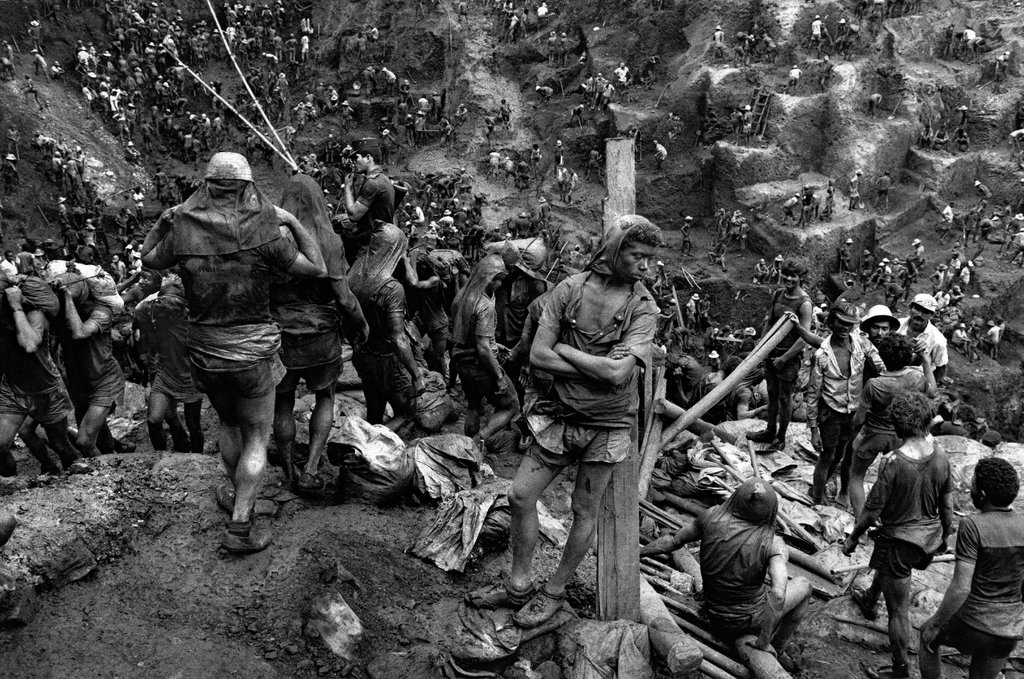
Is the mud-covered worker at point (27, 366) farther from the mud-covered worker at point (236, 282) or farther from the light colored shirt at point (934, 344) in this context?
the light colored shirt at point (934, 344)

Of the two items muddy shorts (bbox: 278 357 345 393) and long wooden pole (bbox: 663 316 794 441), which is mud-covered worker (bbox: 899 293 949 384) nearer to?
long wooden pole (bbox: 663 316 794 441)

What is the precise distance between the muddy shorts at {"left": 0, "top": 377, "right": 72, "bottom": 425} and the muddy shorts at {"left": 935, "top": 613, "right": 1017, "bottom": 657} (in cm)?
570

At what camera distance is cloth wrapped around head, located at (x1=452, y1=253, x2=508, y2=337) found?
5953mm

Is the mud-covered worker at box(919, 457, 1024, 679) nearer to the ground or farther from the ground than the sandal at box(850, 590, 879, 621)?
farther from the ground

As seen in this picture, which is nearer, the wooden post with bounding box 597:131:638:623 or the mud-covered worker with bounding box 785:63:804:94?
the wooden post with bounding box 597:131:638:623

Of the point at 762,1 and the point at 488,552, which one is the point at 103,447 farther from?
the point at 762,1

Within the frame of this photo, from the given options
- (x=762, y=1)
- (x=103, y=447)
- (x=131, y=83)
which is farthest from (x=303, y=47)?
(x=103, y=447)

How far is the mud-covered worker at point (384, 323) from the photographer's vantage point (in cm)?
568

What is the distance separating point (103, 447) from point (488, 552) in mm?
3993

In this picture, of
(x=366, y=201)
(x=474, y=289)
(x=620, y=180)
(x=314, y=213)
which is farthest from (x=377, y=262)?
(x=620, y=180)

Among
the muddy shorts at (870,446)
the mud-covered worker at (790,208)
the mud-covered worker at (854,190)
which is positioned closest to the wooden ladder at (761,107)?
the mud-covered worker at (790,208)

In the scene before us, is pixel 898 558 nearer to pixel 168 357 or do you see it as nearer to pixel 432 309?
pixel 432 309

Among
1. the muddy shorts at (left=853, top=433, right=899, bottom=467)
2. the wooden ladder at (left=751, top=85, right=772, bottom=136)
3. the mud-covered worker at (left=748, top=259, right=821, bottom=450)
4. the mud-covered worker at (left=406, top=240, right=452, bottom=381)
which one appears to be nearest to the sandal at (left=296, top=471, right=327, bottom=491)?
the mud-covered worker at (left=406, top=240, right=452, bottom=381)

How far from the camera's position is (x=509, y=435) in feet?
21.2
